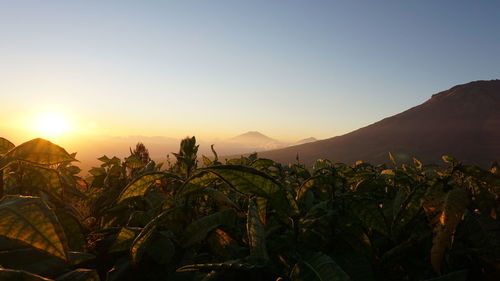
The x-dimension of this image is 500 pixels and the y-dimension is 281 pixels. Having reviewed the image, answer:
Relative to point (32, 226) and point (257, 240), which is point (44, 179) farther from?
point (257, 240)

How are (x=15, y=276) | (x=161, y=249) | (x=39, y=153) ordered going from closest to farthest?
(x=15, y=276) → (x=39, y=153) → (x=161, y=249)

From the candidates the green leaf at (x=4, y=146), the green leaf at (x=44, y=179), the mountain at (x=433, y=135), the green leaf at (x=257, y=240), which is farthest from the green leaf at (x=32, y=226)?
the mountain at (x=433, y=135)

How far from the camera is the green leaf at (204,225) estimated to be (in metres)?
1.32

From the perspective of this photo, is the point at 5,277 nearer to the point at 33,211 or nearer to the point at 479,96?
the point at 33,211

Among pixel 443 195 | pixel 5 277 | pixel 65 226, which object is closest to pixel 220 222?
pixel 65 226

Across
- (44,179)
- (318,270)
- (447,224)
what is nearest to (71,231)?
(44,179)

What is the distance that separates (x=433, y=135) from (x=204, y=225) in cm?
11604

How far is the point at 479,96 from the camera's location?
12488 centimetres

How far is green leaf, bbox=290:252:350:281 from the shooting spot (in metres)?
0.87

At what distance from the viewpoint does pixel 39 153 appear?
1.15m

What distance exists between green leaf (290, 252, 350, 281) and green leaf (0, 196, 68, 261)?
2.08 feet

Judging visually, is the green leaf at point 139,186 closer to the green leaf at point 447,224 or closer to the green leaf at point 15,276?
the green leaf at point 15,276

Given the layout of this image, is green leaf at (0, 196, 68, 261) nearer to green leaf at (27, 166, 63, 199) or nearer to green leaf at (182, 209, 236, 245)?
green leaf at (182, 209, 236, 245)

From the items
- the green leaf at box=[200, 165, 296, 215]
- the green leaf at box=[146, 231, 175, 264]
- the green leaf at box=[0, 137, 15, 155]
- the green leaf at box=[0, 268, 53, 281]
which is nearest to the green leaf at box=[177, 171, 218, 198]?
the green leaf at box=[200, 165, 296, 215]
